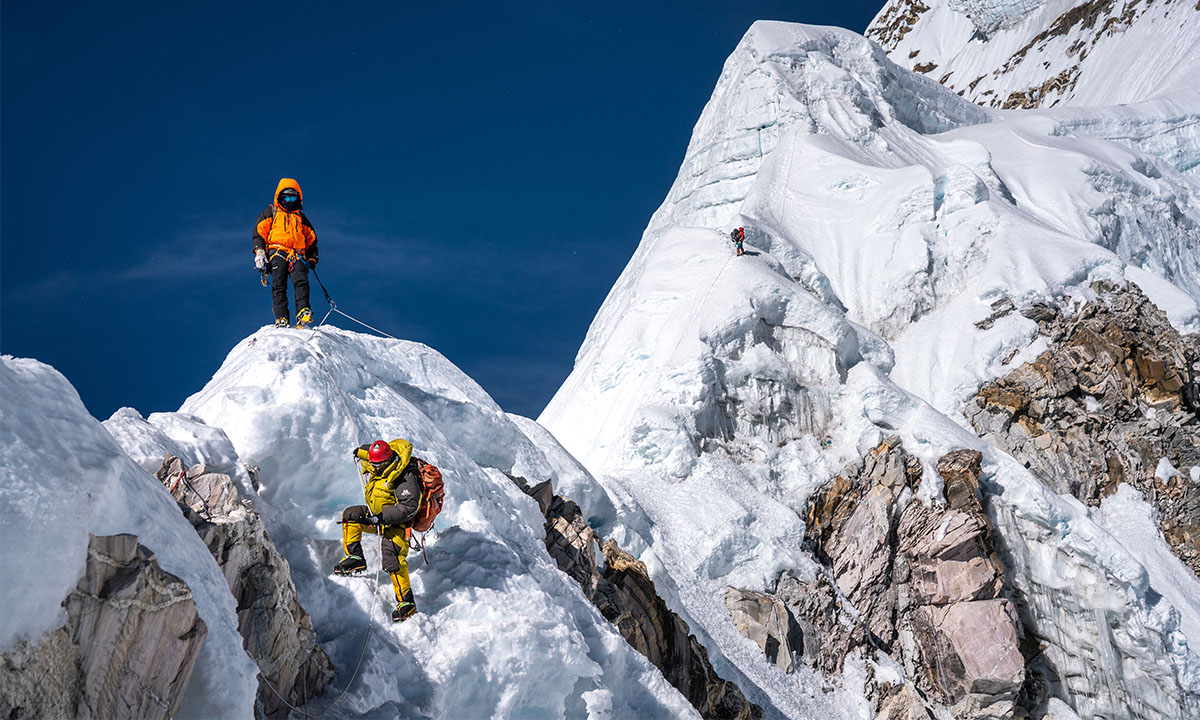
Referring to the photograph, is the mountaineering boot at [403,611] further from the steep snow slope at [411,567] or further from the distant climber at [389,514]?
the steep snow slope at [411,567]

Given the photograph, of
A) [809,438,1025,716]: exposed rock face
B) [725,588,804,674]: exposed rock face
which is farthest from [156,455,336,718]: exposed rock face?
[809,438,1025,716]: exposed rock face

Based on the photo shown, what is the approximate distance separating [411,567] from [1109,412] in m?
21.8

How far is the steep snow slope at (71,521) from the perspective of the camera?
15.5ft

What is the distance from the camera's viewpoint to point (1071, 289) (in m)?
26.2

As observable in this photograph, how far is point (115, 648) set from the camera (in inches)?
203

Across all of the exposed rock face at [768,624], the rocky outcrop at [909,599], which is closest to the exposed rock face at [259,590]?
the exposed rock face at [768,624]

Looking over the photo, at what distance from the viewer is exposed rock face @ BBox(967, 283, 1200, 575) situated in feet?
73.9

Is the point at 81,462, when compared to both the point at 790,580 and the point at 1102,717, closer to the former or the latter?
the point at 790,580

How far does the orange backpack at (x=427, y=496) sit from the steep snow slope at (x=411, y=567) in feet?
2.79

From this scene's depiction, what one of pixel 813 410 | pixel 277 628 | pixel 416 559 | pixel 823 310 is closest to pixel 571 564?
pixel 416 559

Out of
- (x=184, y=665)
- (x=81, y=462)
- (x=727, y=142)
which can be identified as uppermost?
(x=727, y=142)

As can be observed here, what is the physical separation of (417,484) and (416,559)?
1.33 metres

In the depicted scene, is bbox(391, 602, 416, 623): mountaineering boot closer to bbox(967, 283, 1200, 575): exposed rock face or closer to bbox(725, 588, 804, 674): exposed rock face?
bbox(725, 588, 804, 674): exposed rock face

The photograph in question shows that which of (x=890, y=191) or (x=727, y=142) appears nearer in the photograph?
(x=890, y=191)
